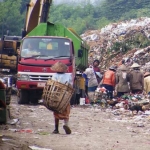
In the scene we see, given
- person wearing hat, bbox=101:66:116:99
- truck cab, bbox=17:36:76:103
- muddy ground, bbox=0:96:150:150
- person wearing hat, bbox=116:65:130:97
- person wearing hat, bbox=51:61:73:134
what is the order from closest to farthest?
muddy ground, bbox=0:96:150:150, person wearing hat, bbox=51:61:73:134, truck cab, bbox=17:36:76:103, person wearing hat, bbox=116:65:130:97, person wearing hat, bbox=101:66:116:99

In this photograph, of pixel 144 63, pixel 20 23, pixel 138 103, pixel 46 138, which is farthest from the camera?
pixel 20 23

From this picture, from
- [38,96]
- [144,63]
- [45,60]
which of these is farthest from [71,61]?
[144,63]

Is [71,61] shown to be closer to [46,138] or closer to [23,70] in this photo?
[23,70]

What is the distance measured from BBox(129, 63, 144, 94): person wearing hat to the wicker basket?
8057mm

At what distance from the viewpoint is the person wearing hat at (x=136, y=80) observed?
60.3ft

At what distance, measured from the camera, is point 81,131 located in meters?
11.6

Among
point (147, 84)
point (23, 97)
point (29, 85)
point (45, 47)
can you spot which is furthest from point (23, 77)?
point (147, 84)

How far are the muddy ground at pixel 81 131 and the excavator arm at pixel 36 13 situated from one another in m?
6.64

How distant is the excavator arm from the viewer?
72.8 feet

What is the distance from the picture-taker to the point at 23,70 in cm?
1702

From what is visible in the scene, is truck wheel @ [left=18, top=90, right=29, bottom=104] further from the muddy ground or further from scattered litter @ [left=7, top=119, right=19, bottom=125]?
scattered litter @ [left=7, top=119, right=19, bottom=125]

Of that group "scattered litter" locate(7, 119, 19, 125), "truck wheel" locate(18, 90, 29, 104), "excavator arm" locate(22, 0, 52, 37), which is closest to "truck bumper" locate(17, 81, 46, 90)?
"truck wheel" locate(18, 90, 29, 104)

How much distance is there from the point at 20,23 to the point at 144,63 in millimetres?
39561

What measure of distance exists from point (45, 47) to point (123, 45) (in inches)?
577
